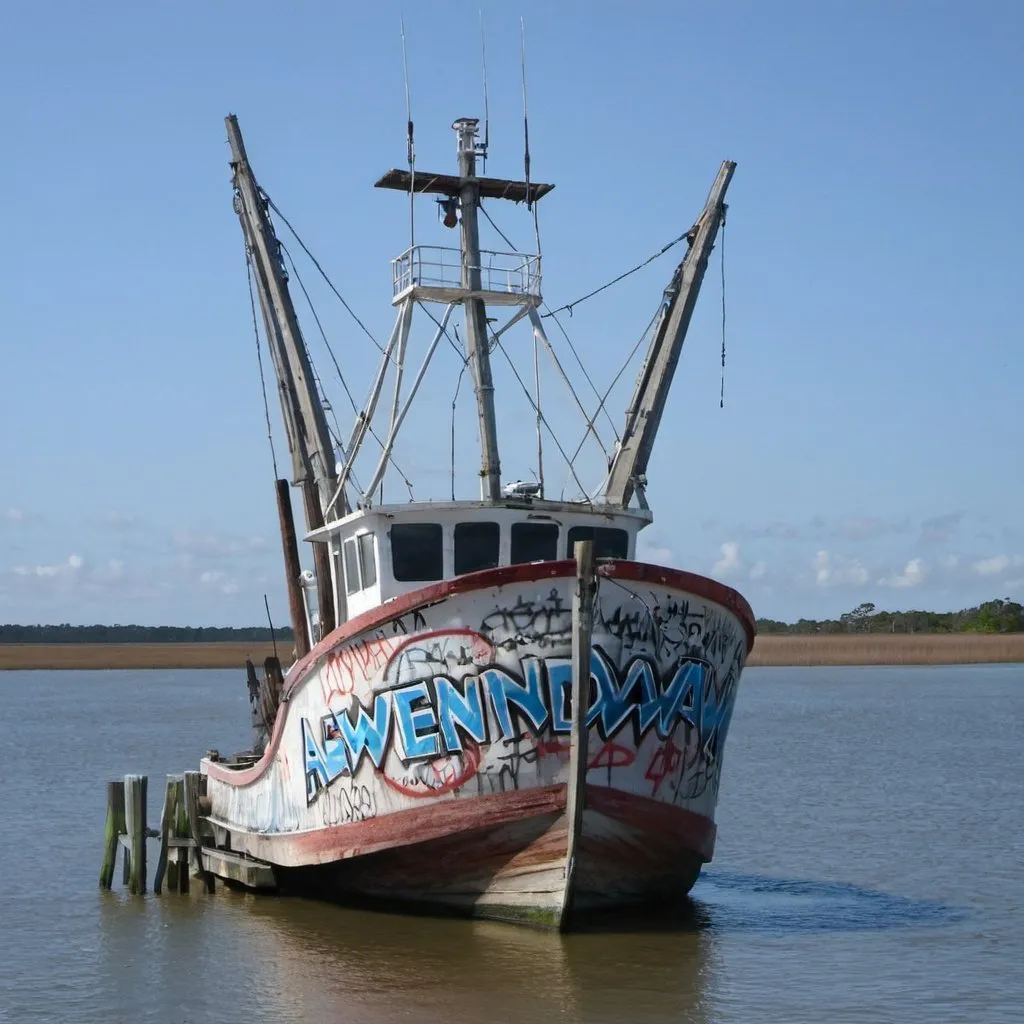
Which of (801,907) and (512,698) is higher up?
(512,698)

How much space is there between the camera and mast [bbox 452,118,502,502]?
58.2 feet

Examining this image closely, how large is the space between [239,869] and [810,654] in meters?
68.7

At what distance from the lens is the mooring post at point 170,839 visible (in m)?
19.2

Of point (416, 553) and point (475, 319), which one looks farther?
point (475, 319)

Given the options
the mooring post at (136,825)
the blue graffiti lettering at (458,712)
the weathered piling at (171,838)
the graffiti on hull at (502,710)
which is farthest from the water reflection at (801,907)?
the mooring post at (136,825)

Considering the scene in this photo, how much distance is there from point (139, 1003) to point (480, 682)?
3.98 meters

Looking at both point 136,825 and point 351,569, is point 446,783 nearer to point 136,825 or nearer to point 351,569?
point 351,569

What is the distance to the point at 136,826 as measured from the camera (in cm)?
1917

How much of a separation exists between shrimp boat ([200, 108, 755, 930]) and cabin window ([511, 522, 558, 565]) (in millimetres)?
19

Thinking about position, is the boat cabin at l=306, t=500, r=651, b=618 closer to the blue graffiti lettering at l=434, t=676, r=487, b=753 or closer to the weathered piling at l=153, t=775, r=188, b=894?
the blue graffiti lettering at l=434, t=676, r=487, b=753

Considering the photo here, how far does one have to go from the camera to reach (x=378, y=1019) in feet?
41.7

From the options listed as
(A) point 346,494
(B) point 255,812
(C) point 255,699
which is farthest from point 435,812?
(C) point 255,699

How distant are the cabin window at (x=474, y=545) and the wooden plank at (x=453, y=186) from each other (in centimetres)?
416

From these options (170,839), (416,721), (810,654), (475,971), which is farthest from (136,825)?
(810,654)
